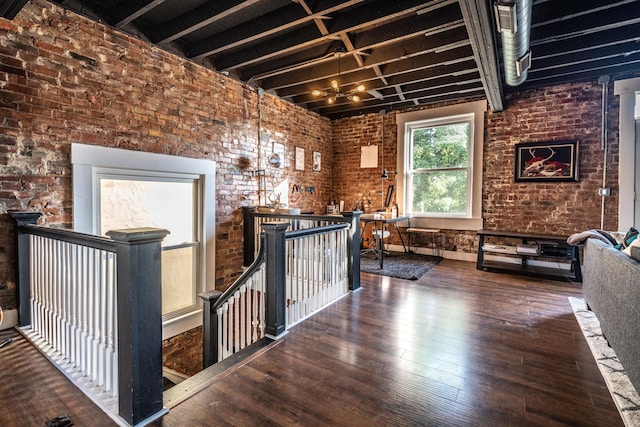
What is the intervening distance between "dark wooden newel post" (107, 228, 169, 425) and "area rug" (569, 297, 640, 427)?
2.44 meters

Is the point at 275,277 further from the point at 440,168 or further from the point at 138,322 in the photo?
the point at 440,168

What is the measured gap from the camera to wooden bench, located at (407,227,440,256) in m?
5.66

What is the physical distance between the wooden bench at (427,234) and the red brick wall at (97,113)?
3086mm

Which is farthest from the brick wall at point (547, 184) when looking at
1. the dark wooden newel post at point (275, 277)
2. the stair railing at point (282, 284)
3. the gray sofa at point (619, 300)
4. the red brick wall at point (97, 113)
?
the dark wooden newel post at point (275, 277)

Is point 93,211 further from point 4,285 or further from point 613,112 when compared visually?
point 613,112

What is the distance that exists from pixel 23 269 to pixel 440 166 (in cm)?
589

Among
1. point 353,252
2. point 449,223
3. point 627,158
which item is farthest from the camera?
point 449,223

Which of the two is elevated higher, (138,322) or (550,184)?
(550,184)

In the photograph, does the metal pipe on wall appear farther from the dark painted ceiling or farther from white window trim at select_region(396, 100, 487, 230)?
white window trim at select_region(396, 100, 487, 230)

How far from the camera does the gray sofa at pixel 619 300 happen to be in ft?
5.51

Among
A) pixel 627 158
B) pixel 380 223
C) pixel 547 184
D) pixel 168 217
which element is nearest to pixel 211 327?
pixel 168 217

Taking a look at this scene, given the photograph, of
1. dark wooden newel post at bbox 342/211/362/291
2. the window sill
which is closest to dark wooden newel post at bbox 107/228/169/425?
dark wooden newel post at bbox 342/211/362/291

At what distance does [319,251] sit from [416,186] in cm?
352

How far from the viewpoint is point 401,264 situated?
510 centimetres
